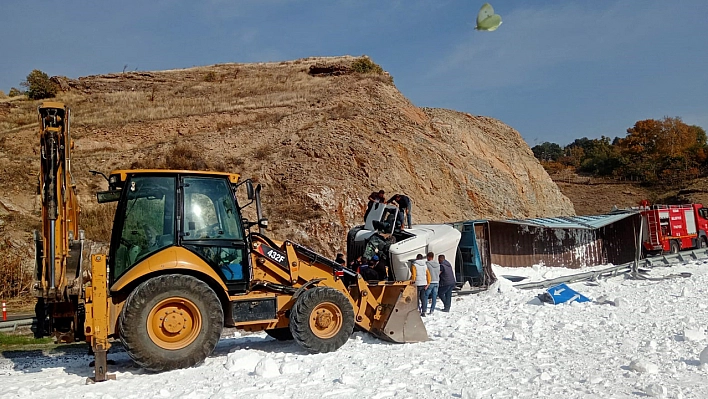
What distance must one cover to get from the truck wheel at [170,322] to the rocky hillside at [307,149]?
515 inches

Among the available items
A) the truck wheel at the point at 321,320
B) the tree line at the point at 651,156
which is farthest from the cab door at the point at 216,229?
the tree line at the point at 651,156

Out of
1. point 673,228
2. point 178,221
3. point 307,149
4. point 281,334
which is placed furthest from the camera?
point 307,149

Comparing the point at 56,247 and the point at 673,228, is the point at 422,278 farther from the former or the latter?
the point at 673,228

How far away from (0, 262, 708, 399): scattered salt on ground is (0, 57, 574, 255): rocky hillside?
11778 mm

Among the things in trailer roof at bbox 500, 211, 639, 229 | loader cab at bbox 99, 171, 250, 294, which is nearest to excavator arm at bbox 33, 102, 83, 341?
loader cab at bbox 99, 171, 250, 294

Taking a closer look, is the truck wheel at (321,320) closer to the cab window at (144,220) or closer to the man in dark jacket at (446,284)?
the cab window at (144,220)

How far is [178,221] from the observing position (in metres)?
7.39

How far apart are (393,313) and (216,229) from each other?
2.86 m

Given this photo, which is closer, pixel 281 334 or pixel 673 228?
pixel 281 334

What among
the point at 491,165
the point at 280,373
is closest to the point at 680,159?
the point at 491,165

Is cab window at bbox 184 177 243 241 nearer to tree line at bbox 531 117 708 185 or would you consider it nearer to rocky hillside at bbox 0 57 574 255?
rocky hillside at bbox 0 57 574 255

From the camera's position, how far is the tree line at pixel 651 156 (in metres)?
57.2

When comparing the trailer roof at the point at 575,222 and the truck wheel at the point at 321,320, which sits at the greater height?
the trailer roof at the point at 575,222

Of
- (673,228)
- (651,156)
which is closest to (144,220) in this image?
(673,228)
